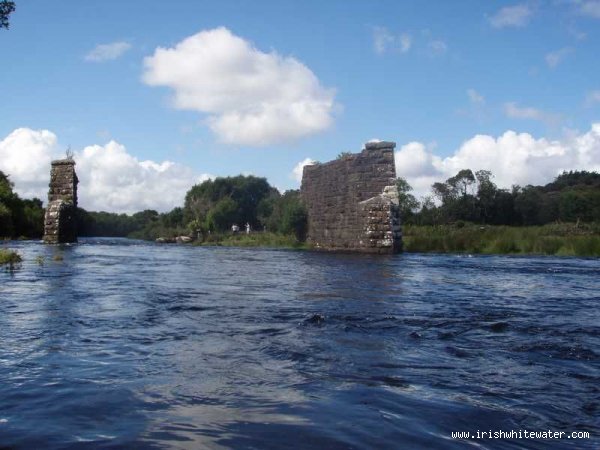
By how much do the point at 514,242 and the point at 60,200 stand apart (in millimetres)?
19153

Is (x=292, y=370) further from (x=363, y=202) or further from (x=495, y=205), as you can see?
(x=495, y=205)

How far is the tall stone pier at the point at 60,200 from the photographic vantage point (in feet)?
75.0

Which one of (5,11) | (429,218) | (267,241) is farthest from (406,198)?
(5,11)

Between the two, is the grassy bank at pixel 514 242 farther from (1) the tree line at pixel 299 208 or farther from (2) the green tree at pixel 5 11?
(2) the green tree at pixel 5 11

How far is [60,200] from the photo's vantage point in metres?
23.1

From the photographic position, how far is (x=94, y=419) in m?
2.54

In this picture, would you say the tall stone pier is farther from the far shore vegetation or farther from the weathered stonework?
the weathered stonework

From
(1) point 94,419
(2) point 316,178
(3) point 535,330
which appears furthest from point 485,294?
(2) point 316,178

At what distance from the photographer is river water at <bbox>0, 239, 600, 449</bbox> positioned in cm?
245

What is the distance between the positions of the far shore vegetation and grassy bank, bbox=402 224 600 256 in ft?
0.11

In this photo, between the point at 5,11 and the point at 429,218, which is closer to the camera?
the point at 5,11

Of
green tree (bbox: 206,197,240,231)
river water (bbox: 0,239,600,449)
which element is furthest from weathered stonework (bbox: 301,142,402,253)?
green tree (bbox: 206,197,240,231)

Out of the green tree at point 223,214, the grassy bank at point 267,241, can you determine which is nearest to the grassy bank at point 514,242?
the grassy bank at point 267,241

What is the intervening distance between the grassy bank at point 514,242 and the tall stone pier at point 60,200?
15037mm
